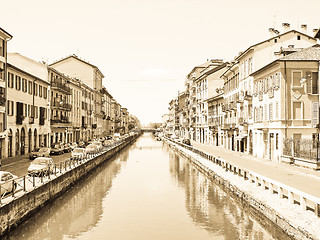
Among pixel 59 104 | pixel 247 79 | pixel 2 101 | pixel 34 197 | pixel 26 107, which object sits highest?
pixel 247 79

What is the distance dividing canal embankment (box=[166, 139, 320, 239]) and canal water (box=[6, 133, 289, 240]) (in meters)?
0.61

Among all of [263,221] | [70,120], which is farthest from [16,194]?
[70,120]

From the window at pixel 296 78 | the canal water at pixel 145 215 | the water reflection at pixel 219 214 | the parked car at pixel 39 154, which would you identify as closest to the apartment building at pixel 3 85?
the parked car at pixel 39 154

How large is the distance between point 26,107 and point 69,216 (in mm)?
28083

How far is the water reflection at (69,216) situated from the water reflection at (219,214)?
609 centimetres

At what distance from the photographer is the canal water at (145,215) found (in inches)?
696

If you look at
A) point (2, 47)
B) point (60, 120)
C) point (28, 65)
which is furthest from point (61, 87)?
point (2, 47)

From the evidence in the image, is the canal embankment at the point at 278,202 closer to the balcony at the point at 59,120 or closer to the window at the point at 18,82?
the window at the point at 18,82

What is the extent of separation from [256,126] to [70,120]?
38.9 m

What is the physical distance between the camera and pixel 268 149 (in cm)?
3947

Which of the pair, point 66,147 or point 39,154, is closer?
point 39,154

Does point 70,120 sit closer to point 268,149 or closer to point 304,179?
point 268,149

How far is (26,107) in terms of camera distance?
151ft

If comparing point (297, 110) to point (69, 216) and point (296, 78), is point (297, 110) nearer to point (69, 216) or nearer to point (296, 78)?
point (296, 78)
